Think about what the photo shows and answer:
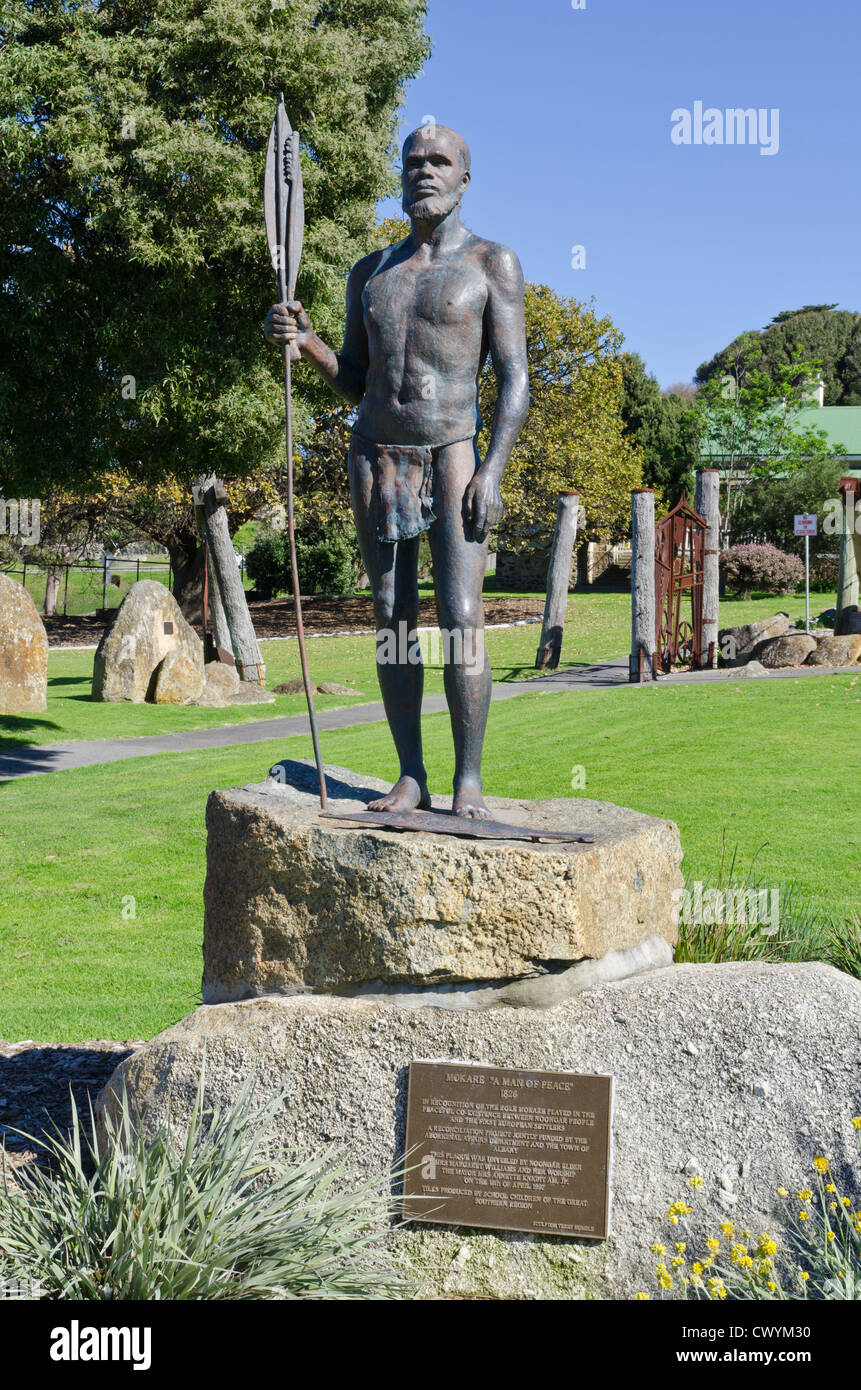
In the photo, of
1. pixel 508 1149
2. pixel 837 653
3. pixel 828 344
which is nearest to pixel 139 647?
pixel 837 653

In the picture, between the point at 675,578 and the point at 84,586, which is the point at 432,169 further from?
the point at 84,586

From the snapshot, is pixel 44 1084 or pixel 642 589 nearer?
pixel 44 1084

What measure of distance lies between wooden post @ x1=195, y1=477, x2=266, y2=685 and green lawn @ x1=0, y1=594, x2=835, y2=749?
100cm

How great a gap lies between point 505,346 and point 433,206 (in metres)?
0.57

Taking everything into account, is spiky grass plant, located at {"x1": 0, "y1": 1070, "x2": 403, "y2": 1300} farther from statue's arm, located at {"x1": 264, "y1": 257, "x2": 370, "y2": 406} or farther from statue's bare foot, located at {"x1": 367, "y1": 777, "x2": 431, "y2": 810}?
statue's arm, located at {"x1": 264, "y1": 257, "x2": 370, "y2": 406}

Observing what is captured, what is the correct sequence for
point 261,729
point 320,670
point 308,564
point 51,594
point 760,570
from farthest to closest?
point 308,564
point 51,594
point 760,570
point 320,670
point 261,729

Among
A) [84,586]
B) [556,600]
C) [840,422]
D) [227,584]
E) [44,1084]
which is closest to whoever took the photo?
[44,1084]

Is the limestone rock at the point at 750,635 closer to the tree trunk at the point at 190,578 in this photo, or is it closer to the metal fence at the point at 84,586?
the tree trunk at the point at 190,578

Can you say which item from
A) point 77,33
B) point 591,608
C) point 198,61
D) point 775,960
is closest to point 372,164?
point 198,61

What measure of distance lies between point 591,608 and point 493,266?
27.6 m

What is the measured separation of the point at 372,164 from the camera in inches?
576

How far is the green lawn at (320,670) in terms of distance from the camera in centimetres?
1579

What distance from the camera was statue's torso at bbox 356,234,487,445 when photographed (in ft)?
14.9

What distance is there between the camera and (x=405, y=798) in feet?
15.5
